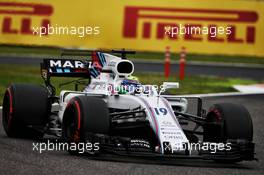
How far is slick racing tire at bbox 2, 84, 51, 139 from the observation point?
11695 millimetres

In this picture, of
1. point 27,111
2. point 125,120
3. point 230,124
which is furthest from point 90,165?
point 27,111

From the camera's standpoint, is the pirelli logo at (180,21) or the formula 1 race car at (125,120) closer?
the formula 1 race car at (125,120)

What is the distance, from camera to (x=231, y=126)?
10.5 meters

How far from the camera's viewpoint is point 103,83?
11562 mm

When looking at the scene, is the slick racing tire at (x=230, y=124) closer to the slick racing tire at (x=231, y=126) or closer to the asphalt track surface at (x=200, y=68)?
the slick racing tire at (x=231, y=126)

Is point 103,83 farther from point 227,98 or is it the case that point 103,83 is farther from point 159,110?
point 227,98

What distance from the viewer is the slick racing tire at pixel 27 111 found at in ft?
38.4

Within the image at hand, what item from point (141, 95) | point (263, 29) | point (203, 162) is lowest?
point (203, 162)

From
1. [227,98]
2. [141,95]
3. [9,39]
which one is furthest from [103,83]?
[9,39]

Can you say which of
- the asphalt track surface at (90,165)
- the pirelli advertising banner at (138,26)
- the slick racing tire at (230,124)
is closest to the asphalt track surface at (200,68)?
the pirelli advertising banner at (138,26)

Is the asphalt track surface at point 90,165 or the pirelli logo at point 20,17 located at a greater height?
the pirelli logo at point 20,17

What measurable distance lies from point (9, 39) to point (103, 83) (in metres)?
18.5

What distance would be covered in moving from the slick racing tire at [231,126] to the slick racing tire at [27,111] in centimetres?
230

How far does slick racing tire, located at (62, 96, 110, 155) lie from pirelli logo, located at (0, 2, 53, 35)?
19.4m
